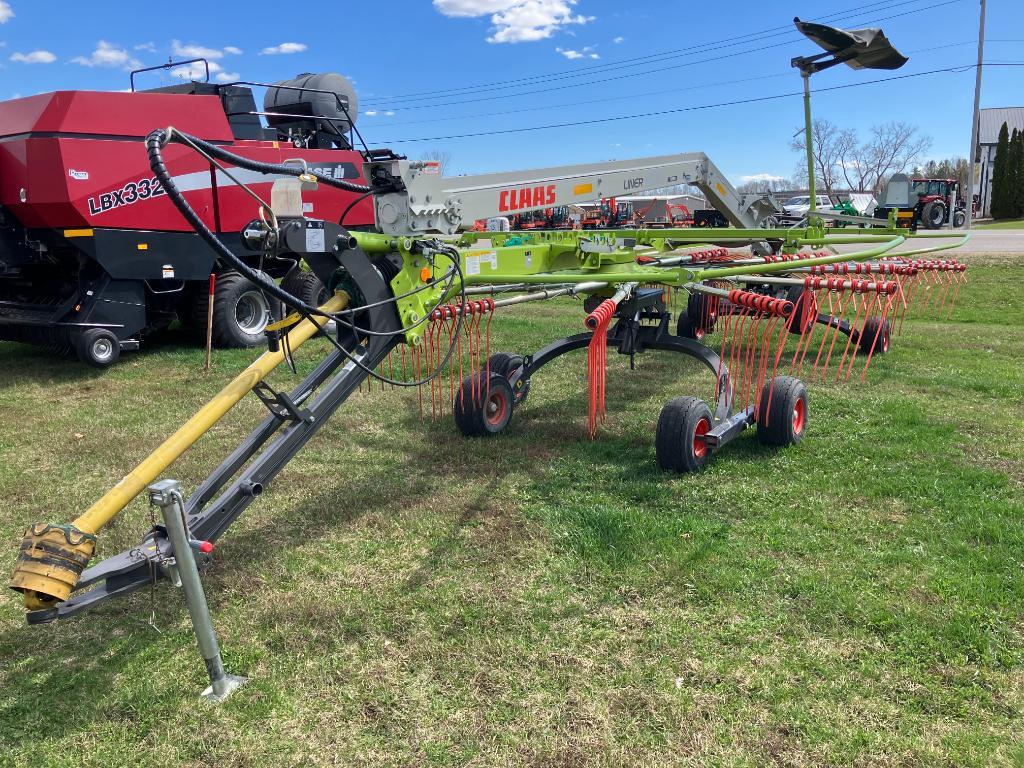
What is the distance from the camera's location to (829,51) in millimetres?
7020

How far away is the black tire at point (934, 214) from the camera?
95.5 ft

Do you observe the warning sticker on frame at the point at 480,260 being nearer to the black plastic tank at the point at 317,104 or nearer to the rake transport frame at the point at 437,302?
the rake transport frame at the point at 437,302

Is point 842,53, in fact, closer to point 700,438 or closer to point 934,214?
point 700,438

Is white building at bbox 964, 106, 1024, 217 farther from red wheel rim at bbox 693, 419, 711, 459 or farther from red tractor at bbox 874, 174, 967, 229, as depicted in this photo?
red wheel rim at bbox 693, 419, 711, 459

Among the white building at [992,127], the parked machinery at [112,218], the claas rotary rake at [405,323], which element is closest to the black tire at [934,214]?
the white building at [992,127]

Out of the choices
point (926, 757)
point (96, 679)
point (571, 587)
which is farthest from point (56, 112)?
point (926, 757)

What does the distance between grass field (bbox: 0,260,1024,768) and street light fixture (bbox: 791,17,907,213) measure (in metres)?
2.93

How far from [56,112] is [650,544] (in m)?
6.95

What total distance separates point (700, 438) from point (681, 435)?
22 centimetres

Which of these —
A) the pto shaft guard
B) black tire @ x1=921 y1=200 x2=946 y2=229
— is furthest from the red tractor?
the pto shaft guard

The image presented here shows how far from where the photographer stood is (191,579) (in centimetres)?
280

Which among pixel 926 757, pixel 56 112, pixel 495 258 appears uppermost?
pixel 56 112

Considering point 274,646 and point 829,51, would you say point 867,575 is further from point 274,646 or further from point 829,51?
point 829,51

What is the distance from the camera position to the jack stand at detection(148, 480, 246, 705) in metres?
2.75
